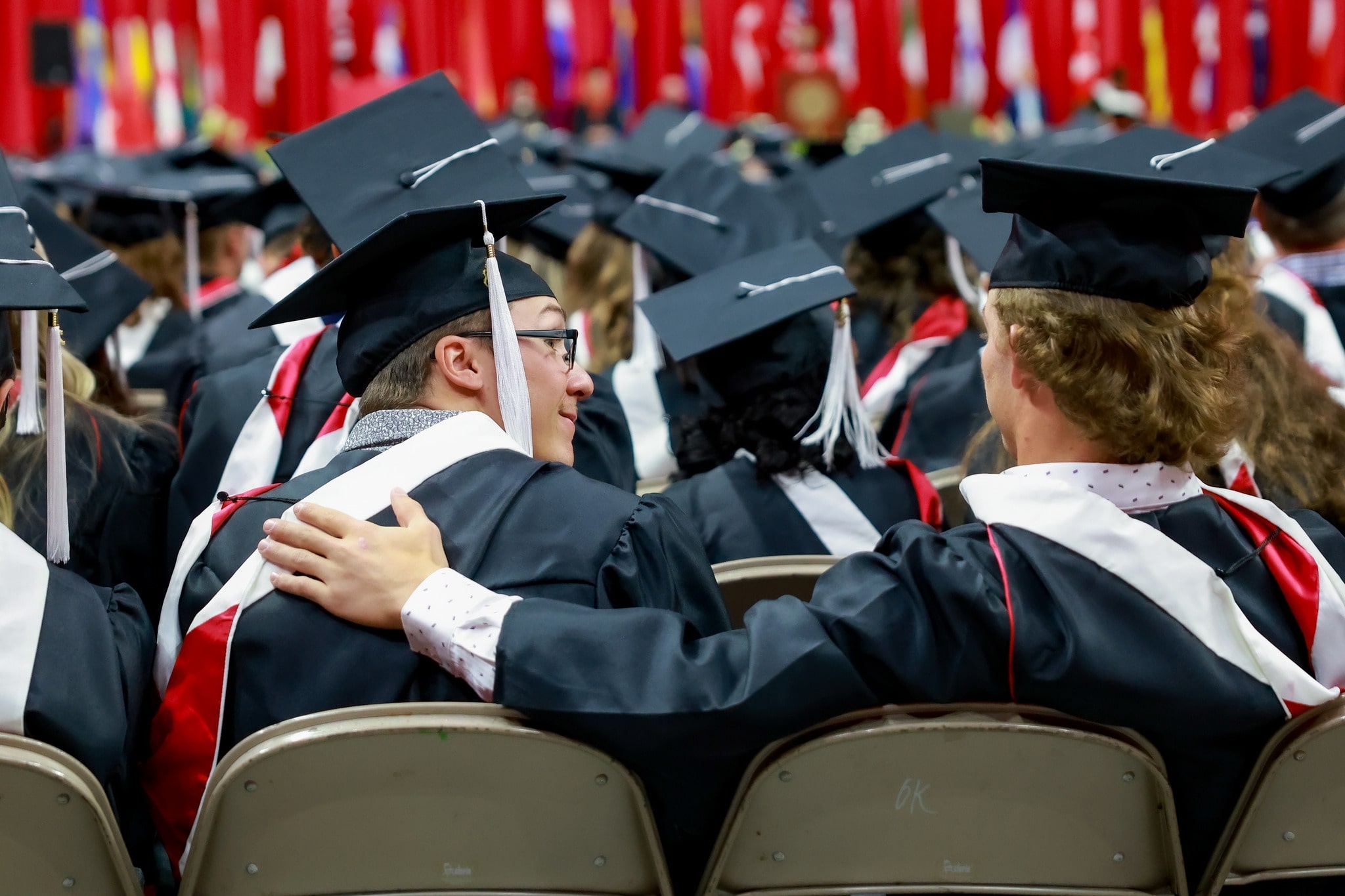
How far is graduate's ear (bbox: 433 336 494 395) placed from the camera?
2082mm

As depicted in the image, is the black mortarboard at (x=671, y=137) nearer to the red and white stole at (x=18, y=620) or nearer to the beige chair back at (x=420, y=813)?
the red and white stole at (x=18, y=620)

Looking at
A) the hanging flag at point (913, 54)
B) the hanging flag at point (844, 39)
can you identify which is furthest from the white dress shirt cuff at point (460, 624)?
the hanging flag at point (913, 54)

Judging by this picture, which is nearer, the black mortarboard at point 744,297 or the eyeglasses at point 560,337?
the eyeglasses at point 560,337

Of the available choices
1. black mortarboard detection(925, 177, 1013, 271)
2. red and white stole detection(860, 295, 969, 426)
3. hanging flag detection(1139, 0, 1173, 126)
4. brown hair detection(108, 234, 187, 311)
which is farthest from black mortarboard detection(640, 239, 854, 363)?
hanging flag detection(1139, 0, 1173, 126)

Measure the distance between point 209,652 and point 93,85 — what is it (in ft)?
47.9

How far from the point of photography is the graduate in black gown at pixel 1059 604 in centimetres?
162

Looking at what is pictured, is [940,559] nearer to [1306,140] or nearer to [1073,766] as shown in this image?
[1073,766]

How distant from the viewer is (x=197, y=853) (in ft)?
5.16

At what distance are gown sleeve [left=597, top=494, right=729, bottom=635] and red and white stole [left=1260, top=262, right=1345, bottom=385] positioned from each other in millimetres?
2388

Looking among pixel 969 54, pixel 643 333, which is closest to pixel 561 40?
pixel 969 54

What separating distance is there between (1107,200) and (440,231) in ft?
3.36

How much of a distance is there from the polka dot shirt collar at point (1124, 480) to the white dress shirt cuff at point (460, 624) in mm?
741

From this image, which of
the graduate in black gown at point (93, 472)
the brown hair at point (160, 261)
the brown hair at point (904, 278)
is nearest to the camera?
the graduate in black gown at point (93, 472)

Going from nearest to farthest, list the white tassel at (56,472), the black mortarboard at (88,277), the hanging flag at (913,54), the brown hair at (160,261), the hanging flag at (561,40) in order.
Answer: the white tassel at (56,472)
the black mortarboard at (88,277)
the brown hair at (160,261)
the hanging flag at (561,40)
the hanging flag at (913,54)
